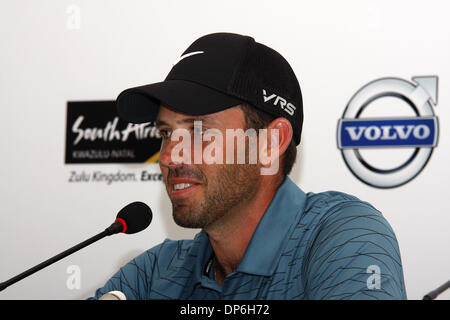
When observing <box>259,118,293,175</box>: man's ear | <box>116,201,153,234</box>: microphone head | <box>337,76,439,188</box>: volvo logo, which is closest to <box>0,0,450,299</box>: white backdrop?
<box>337,76,439,188</box>: volvo logo

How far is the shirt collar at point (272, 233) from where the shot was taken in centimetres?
115

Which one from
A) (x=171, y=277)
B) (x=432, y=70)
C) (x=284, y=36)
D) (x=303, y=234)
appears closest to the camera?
(x=303, y=234)

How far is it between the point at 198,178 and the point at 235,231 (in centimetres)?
16

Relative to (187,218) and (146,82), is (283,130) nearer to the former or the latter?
(187,218)

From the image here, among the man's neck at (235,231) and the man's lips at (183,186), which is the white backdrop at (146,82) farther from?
the man's lips at (183,186)

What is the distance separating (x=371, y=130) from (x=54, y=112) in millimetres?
1408

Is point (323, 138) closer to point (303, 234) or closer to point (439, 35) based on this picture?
point (439, 35)

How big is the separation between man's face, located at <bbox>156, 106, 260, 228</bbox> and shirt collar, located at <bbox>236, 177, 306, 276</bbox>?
0.09 m

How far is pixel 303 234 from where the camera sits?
3.75 ft

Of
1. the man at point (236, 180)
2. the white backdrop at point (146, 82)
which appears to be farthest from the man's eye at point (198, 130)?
the white backdrop at point (146, 82)

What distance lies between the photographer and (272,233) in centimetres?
118
